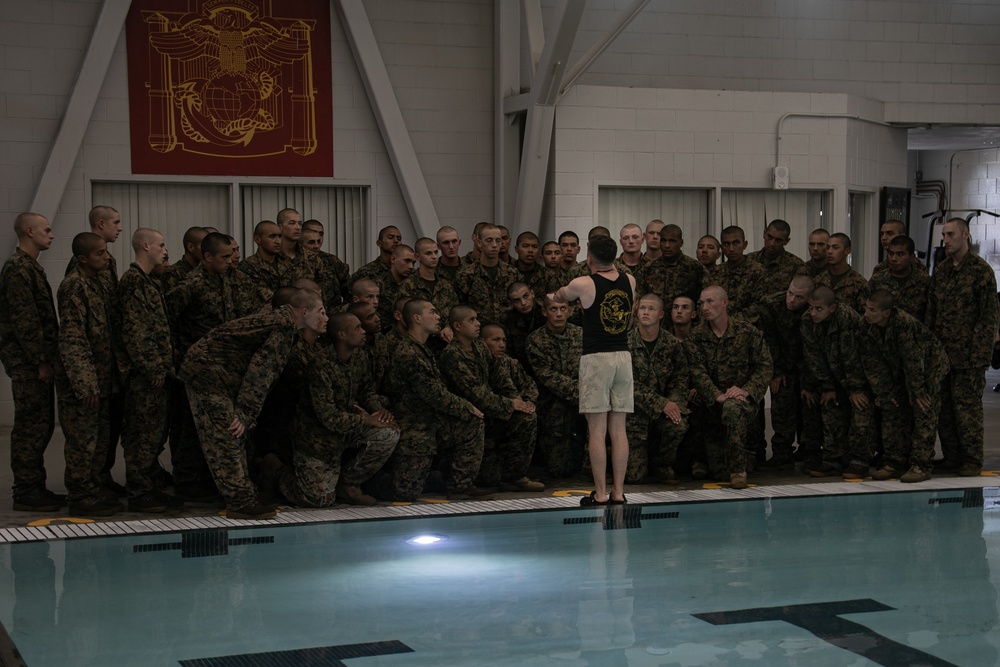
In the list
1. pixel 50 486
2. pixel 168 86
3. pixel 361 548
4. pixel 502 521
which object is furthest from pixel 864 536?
pixel 168 86

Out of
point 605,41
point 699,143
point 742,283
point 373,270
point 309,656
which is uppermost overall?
point 605,41

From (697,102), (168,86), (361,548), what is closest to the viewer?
(361,548)

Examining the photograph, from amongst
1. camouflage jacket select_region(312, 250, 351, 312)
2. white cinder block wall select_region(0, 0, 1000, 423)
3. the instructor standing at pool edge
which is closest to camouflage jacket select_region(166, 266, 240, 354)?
camouflage jacket select_region(312, 250, 351, 312)

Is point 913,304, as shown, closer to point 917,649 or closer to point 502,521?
point 502,521

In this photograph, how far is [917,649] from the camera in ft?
12.8

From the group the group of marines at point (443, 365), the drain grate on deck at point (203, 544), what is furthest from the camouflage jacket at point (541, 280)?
the drain grate on deck at point (203, 544)

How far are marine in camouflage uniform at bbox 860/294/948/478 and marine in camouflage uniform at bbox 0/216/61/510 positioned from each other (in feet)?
17.6

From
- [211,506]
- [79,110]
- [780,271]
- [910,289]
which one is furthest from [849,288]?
[79,110]

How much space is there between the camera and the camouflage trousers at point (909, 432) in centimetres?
779

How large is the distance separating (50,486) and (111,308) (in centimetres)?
164

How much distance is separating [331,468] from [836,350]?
11.9 ft

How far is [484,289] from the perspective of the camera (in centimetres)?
825

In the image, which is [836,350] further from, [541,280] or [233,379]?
[233,379]

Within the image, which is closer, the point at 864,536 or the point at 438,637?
the point at 438,637
